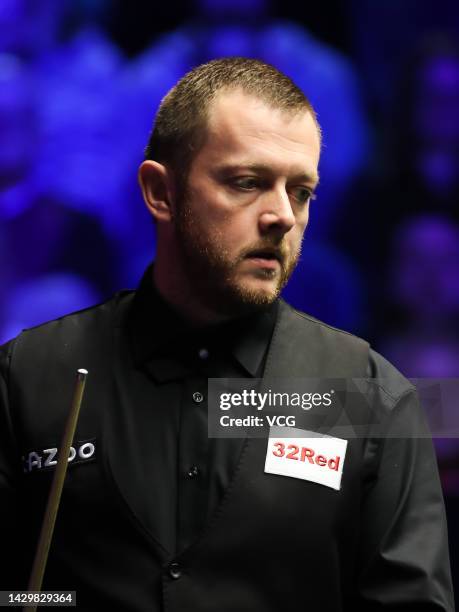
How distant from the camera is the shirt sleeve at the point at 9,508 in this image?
6.03 feet

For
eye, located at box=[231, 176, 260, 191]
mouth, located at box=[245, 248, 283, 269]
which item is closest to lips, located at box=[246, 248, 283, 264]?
mouth, located at box=[245, 248, 283, 269]

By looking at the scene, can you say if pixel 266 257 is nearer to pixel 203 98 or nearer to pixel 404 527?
pixel 203 98

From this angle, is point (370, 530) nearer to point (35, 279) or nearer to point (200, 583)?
point (200, 583)

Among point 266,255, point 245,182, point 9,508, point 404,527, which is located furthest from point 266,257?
point 9,508

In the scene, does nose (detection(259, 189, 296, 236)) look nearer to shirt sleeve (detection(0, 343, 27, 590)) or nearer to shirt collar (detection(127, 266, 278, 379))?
shirt collar (detection(127, 266, 278, 379))

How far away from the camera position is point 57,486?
1.53m

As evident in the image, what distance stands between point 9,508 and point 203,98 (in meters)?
0.77

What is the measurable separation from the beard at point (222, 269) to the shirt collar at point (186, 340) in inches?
1.9

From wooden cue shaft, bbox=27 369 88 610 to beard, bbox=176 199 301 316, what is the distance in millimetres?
341

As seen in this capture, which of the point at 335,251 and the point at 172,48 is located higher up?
the point at 172,48

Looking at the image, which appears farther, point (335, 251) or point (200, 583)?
point (335, 251)

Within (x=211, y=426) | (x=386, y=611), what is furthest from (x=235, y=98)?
(x=386, y=611)

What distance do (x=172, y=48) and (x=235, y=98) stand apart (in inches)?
56.8

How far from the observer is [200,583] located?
1.68 m
